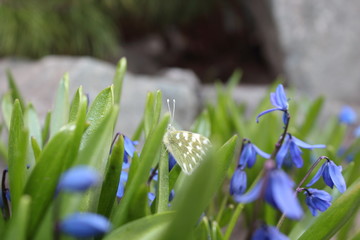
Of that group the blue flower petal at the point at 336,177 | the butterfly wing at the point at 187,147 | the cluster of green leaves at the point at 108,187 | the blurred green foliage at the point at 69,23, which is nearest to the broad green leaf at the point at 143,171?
the cluster of green leaves at the point at 108,187

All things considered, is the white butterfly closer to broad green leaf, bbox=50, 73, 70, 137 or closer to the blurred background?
broad green leaf, bbox=50, 73, 70, 137

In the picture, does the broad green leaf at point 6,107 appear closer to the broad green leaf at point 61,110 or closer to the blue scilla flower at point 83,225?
the broad green leaf at point 61,110

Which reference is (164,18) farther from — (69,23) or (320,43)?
(320,43)

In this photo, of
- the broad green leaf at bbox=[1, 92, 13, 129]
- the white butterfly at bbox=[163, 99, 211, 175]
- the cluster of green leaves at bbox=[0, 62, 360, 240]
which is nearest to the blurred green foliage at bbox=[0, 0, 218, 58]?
the broad green leaf at bbox=[1, 92, 13, 129]

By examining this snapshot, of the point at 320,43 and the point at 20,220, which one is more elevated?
the point at 320,43

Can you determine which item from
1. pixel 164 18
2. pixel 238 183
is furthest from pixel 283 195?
pixel 164 18
